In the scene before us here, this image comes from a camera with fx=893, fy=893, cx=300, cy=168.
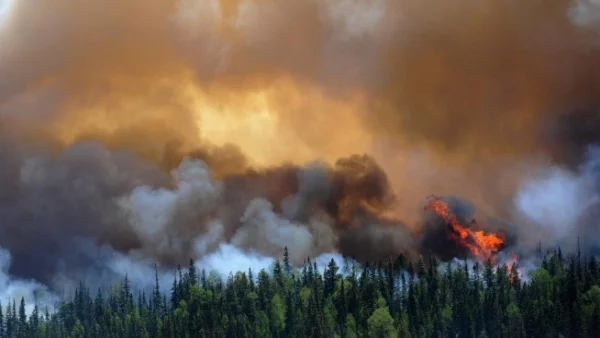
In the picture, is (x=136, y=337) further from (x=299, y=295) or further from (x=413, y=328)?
(x=413, y=328)

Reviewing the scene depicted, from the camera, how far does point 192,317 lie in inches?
7653

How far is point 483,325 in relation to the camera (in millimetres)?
168000

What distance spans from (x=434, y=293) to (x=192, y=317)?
5300 centimetres

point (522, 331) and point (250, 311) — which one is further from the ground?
point (250, 311)

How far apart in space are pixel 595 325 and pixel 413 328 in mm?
32664

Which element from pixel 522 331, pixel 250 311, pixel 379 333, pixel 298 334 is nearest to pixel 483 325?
pixel 522 331

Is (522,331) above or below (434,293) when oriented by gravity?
below

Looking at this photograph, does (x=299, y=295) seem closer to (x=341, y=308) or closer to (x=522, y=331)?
(x=341, y=308)

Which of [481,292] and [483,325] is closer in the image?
[483,325]

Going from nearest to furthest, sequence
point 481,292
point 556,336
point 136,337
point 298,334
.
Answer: point 556,336 < point 298,334 < point 481,292 < point 136,337

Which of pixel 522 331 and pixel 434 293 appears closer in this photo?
pixel 522 331

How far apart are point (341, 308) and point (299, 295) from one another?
12.0 m

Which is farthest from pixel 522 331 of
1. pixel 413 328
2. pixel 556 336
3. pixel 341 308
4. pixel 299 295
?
pixel 299 295

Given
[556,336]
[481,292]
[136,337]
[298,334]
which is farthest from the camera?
[136,337]
